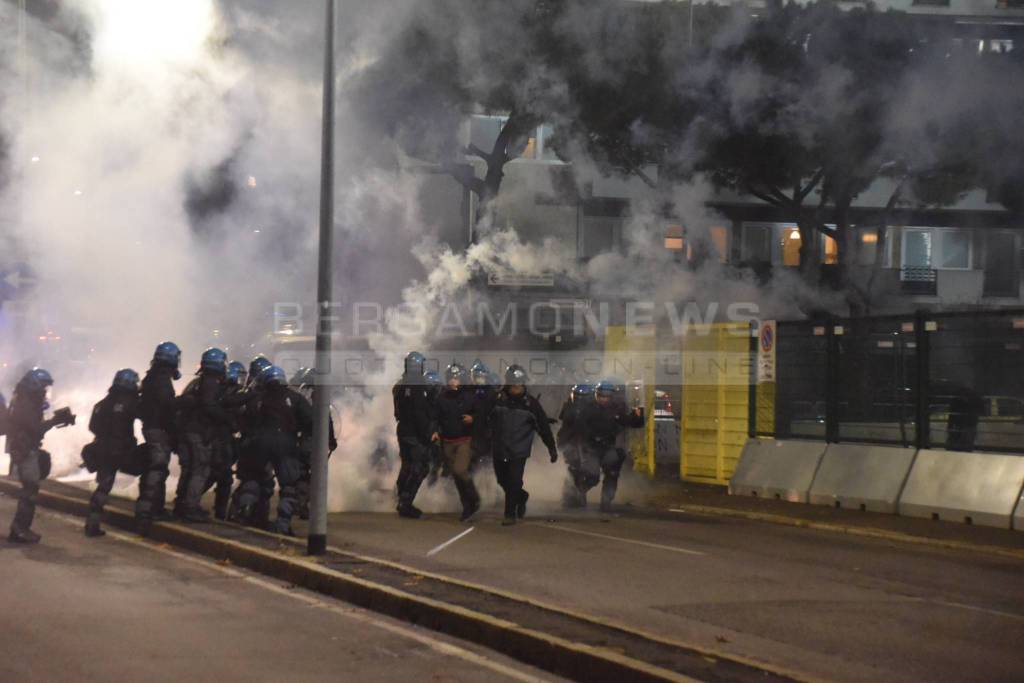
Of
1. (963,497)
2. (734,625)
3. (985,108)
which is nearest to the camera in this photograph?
(734,625)

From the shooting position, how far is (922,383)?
14.7 metres

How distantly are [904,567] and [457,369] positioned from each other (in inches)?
221

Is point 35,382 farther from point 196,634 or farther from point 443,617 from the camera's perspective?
point 443,617

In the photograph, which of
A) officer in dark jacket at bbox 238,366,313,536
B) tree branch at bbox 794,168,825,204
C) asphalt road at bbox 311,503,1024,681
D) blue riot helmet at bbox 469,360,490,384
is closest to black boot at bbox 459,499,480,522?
asphalt road at bbox 311,503,1024,681

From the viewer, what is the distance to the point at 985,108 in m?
22.6

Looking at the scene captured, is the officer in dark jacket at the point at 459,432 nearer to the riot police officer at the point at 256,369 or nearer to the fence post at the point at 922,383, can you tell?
the riot police officer at the point at 256,369

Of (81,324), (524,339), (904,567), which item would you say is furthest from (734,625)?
(81,324)

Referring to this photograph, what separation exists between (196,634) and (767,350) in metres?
11.7

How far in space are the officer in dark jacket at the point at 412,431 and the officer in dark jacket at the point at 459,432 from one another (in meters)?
0.19

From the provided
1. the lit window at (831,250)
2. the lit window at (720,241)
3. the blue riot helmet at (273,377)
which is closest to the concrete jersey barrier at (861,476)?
the blue riot helmet at (273,377)

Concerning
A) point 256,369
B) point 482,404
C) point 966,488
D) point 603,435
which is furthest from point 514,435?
point 966,488

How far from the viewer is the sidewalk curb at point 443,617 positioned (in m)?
5.95

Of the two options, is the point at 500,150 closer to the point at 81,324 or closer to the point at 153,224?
the point at 153,224

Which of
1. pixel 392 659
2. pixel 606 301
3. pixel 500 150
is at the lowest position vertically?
pixel 392 659
